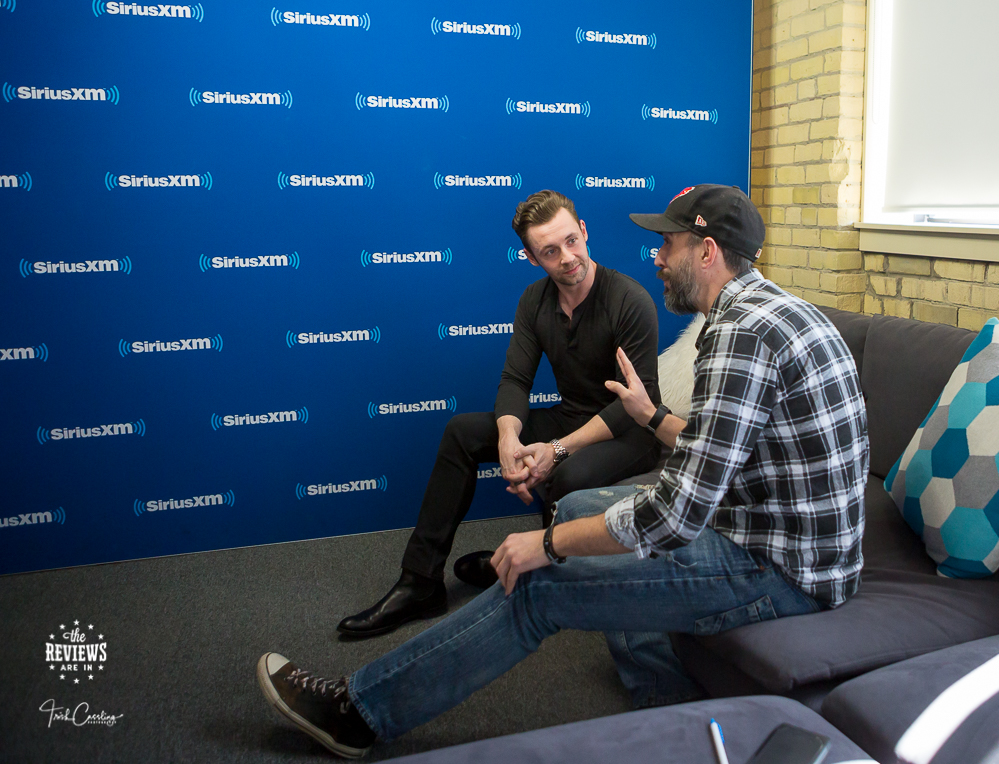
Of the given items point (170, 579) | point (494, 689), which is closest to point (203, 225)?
point (170, 579)

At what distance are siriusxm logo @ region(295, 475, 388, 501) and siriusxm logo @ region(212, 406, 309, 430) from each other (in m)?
0.27

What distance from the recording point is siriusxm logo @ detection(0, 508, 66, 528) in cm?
262

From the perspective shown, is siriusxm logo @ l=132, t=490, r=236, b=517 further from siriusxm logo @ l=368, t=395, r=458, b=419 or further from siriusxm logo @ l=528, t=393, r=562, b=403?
siriusxm logo @ l=528, t=393, r=562, b=403

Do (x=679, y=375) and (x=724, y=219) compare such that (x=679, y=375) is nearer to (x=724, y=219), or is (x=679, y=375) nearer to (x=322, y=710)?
(x=724, y=219)

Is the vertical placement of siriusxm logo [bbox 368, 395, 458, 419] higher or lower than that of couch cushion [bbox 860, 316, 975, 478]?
lower

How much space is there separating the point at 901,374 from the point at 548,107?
1665mm

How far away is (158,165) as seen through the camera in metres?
2.54

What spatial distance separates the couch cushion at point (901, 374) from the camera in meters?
1.85

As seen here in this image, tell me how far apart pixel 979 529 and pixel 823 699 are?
0.57 metres

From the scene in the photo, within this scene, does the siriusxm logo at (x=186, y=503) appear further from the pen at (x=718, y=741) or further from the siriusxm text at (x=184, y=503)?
the pen at (x=718, y=741)

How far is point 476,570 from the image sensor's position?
7.92 feet

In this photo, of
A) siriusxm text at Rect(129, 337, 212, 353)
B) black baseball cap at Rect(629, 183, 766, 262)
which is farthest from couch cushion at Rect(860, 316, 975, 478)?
siriusxm text at Rect(129, 337, 212, 353)

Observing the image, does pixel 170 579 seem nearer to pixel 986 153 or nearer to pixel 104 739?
pixel 104 739
